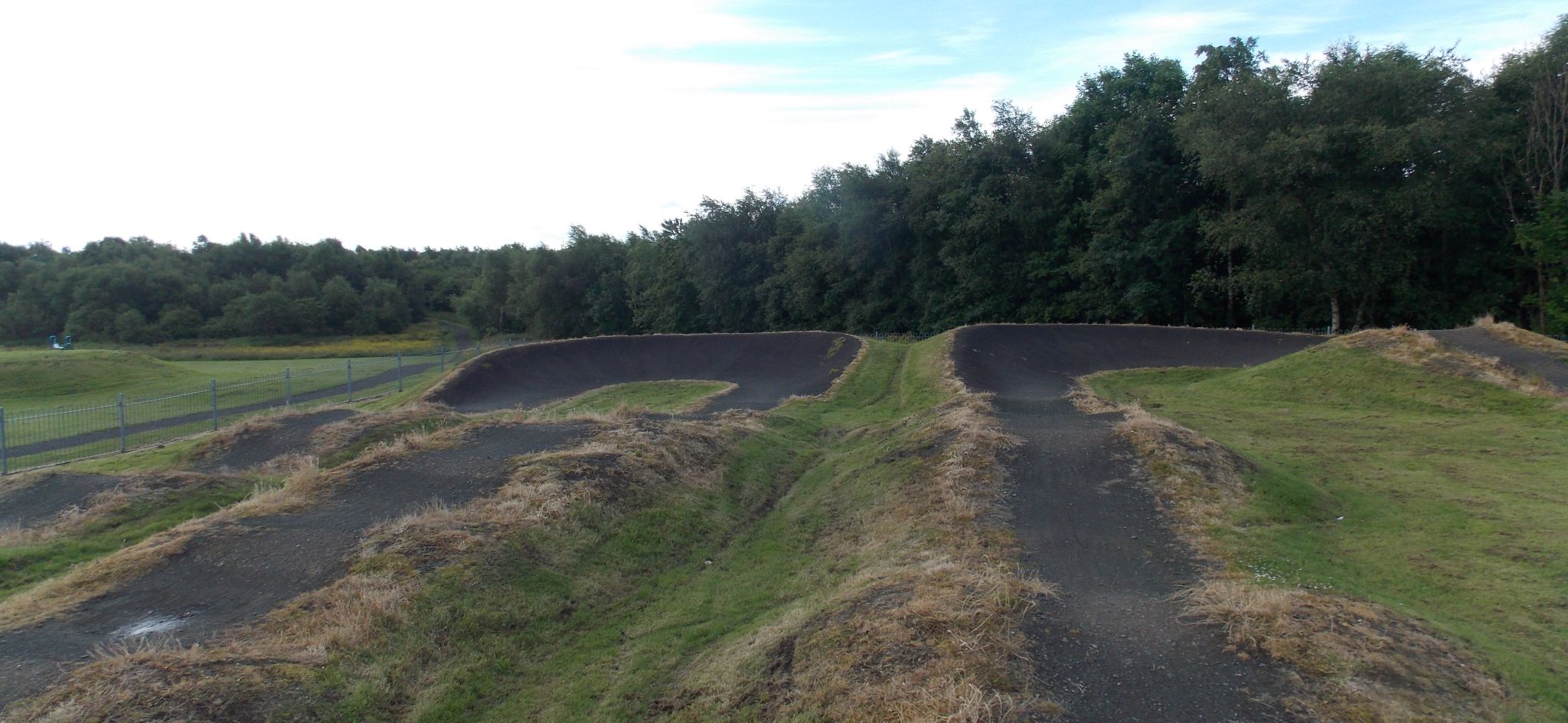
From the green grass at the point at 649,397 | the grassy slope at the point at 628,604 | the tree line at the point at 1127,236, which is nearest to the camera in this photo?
the grassy slope at the point at 628,604

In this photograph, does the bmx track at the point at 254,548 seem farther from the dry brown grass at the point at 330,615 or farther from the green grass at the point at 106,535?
the green grass at the point at 106,535

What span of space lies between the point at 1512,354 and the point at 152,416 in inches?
1468

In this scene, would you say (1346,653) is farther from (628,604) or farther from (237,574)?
(237,574)

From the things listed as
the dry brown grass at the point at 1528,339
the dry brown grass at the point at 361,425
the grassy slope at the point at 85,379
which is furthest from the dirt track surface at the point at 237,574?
the grassy slope at the point at 85,379

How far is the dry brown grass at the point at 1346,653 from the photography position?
511 cm

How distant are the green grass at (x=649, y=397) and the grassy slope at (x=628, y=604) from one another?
10.2 m

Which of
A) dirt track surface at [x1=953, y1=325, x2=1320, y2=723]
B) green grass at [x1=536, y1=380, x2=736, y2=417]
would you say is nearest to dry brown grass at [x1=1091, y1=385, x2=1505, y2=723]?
dirt track surface at [x1=953, y1=325, x2=1320, y2=723]

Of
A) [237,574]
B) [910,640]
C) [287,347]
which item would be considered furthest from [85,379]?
[910,640]

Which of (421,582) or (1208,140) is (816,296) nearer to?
(1208,140)

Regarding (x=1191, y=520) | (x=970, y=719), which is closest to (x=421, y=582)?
(x=970, y=719)

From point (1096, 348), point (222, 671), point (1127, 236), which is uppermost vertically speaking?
point (1127, 236)

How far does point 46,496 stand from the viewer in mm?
12844

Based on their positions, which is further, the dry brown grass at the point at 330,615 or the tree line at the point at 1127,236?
the tree line at the point at 1127,236

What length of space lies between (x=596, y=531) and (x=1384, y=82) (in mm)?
35185
